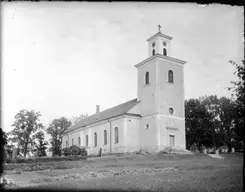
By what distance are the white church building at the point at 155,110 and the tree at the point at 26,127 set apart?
11.6 metres

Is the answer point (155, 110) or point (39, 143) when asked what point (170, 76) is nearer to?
point (155, 110)

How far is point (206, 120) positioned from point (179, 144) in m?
18.7

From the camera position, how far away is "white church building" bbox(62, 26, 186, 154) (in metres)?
34.8

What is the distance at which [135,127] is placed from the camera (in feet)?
122

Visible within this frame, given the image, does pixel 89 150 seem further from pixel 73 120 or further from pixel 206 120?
pixel 73 120

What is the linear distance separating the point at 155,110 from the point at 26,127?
1938cm

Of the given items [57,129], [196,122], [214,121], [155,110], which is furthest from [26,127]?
→ [214,121]

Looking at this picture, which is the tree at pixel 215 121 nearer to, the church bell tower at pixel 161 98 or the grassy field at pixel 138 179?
the church bell tower at pixel 161 98

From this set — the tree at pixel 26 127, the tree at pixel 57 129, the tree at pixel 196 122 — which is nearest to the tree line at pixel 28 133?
the tree at pixel 26 127

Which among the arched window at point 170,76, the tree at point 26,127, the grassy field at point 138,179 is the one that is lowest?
the grassy field at point 138,179

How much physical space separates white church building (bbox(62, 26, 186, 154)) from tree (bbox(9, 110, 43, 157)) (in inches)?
458

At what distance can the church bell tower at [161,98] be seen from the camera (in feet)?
114

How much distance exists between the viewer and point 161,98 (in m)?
35.0

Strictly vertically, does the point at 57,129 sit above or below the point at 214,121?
below
